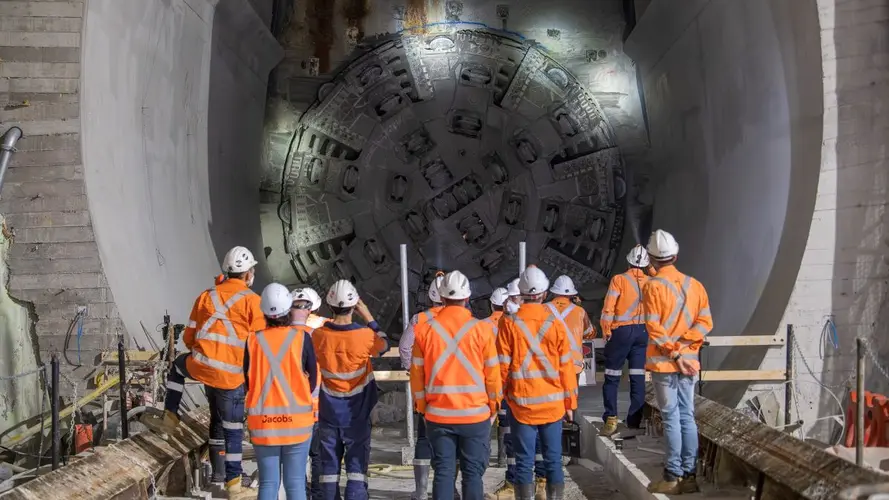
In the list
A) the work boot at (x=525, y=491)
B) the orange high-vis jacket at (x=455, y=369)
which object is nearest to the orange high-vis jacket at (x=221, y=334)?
the orange high-vis jacket at (x=455, y=369)

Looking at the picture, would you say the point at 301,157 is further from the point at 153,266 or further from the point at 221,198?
the point at 153,266

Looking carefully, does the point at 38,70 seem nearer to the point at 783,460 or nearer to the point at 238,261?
the point at 238,261

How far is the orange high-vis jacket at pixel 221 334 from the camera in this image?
171 inches

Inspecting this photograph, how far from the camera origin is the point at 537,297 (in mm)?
4090

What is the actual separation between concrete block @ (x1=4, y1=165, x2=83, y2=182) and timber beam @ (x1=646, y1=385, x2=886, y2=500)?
4.20m

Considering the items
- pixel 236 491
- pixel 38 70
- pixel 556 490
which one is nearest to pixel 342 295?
pixel 236 491

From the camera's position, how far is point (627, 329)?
17.8ft

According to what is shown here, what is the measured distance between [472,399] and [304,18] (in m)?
6.67

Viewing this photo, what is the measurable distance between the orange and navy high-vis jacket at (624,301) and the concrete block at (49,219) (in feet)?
11.2

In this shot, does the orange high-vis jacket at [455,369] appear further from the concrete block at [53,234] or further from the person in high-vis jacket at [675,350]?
the concrete block at [53,234]

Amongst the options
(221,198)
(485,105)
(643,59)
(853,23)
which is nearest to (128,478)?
(221,198)

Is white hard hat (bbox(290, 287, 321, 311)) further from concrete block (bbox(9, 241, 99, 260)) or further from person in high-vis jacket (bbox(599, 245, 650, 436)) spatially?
person in high-vis jacket (bbox(599, 245, 650, 436))

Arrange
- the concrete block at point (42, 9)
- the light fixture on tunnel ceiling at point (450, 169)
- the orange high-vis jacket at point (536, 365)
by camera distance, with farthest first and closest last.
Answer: the light fixture on tunnel ceiling at point (450, 169) < the concrete block at point (42, 9) < the orange high-vis jacket at point (536, 365)

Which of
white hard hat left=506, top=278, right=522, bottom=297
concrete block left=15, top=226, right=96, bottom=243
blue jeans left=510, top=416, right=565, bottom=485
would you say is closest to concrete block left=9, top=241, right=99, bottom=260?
concrete block left=15, top=226, right=96, bottom=243
